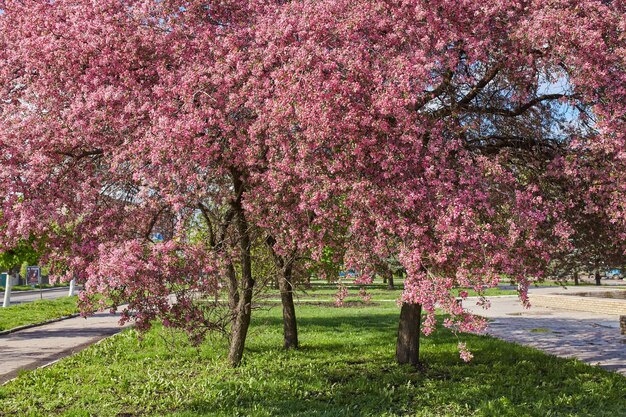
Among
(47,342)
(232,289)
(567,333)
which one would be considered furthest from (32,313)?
(567,333)

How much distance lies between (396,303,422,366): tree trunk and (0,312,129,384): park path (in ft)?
28.3

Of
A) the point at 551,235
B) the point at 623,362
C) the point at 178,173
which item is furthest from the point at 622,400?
the point at 178,173

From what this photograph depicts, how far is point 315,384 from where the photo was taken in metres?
10.8

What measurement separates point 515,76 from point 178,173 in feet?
18.6

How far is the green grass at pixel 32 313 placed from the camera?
77.2 feet

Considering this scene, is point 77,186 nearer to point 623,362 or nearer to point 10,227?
point 10,227

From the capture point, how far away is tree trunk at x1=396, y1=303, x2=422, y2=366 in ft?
40.7

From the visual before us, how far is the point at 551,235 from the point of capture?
901 centimetres

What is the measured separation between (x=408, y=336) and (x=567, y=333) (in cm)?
985

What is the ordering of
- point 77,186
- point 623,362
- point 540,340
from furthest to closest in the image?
point 540,340
point 623,362
point 77,186

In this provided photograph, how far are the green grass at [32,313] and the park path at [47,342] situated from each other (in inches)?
33.0

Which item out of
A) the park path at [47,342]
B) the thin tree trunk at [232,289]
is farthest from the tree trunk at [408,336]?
the park path at [47,342]

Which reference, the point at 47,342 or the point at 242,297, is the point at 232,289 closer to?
the point at 242,297

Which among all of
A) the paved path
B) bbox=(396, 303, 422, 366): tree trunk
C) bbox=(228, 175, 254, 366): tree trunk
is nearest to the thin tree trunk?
bbox=(228, 175, 254, 366): tree trunk
